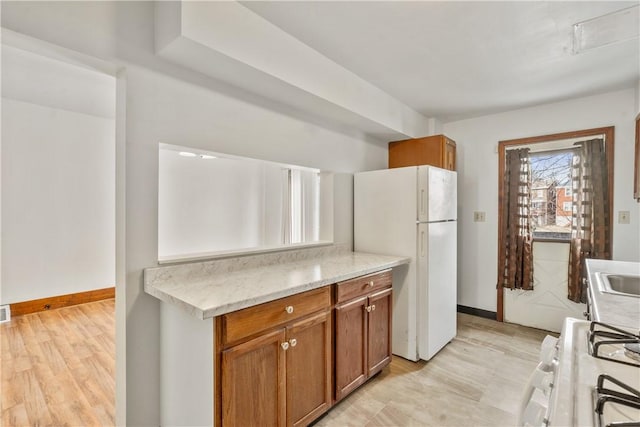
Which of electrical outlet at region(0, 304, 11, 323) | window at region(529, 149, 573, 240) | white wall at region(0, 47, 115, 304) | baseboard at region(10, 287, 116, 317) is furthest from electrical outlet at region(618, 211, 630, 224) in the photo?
electrical outlet at region(0, 304, 11, 323)

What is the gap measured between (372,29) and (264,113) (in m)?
0.90

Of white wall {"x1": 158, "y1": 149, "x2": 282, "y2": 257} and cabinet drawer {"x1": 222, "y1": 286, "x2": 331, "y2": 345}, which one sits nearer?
cabinet drawer {"x1": 222, "y1": 286, "x2": 331, "y2": 345}

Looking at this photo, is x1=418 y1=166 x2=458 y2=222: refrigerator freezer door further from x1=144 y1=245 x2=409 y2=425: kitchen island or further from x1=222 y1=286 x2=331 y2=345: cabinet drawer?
x1=222 y1=286 x2=331 y2=345: cabinet drawer

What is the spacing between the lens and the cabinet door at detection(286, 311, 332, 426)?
5.42 feet

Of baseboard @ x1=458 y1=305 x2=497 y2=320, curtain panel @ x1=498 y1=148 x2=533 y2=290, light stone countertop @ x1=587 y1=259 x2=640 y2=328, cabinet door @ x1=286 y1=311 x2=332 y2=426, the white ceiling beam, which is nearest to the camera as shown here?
light stone countertop @ x1=587 y1=259 x2=640 y2=328

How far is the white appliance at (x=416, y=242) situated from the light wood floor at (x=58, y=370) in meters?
2.20

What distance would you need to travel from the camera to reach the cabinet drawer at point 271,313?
1.36 metres

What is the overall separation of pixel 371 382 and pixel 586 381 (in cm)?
179

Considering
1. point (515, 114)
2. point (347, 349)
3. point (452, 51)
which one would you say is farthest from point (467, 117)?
point (347, 349)

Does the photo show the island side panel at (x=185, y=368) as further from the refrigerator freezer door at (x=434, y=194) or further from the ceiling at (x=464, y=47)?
the refrigerator freezer door at (x=434, y=194)

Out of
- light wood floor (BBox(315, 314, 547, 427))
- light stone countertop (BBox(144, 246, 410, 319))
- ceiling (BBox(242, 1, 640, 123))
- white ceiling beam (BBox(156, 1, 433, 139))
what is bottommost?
light wood floor (BBox(315, 314, 547, 427))

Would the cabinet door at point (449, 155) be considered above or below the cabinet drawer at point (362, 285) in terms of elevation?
above

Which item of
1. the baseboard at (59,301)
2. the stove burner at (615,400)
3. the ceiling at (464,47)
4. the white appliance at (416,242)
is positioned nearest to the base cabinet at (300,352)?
the white appliance at (416,242)

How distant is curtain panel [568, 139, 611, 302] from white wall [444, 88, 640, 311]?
0.30ft
